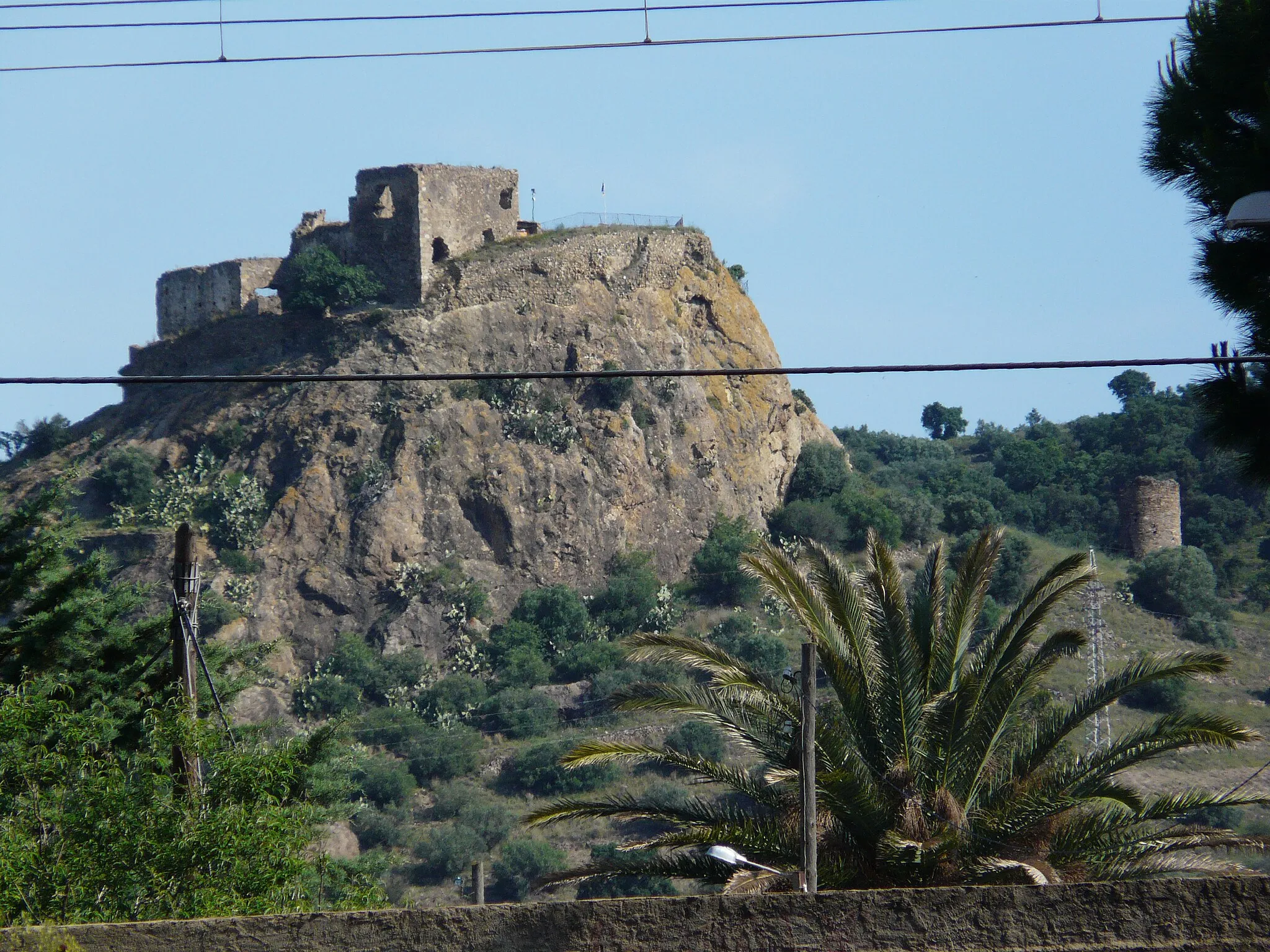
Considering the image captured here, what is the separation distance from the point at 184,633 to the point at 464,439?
36318mm

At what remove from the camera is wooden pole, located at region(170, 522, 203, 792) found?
12.3 metres

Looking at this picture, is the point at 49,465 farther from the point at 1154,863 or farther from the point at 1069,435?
the point at 1069,435

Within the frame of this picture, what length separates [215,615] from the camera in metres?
44.9

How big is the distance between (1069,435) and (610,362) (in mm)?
39170

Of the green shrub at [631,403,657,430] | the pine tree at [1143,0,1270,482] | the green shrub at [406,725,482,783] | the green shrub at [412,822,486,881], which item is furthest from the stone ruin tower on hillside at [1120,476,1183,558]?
the pine tree at [1143,0,1270,482]

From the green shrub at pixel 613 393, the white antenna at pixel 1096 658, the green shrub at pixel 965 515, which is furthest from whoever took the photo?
the green shrub at pixel 965 515

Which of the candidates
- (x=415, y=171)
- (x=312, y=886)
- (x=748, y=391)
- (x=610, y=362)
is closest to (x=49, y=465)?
(x=415, y=171)

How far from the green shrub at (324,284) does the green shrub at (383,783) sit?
14.4 metres

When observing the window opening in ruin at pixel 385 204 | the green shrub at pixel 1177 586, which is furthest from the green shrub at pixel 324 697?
the green shrub at pixel 1177 586

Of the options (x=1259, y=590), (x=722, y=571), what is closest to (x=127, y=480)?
(x=722, y=571)

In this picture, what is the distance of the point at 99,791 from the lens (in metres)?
10.8

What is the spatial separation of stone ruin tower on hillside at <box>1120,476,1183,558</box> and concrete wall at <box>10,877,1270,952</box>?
187ft

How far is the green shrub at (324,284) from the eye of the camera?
163 feet

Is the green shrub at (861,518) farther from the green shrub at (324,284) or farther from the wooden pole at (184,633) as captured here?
the wooden pole at (184,633)
